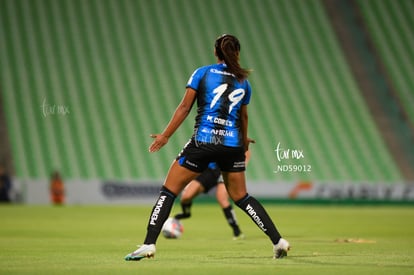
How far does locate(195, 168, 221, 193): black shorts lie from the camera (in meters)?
15.4

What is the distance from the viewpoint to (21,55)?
33.9 meters

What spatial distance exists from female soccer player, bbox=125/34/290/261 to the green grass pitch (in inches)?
22.9

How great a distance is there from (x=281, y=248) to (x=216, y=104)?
66.7 inches

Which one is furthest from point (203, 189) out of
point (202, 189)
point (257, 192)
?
point (257, 192)

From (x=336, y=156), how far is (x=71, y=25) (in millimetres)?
12049

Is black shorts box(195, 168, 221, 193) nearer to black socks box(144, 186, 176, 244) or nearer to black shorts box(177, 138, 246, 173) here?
black shorts box(177, 138, 246, 173)

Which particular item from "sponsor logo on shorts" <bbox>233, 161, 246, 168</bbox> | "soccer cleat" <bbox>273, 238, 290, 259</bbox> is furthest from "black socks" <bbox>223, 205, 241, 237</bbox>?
"sponsor logo on shorts" <bbox>233, 161, 246, 168</bbox>

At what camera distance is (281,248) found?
9.19 meters

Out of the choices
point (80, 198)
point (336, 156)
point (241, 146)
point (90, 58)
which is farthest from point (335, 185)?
point (241, 146)

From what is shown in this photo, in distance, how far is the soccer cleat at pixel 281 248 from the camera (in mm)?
9141

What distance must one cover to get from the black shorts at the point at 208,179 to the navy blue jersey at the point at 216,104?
637cm

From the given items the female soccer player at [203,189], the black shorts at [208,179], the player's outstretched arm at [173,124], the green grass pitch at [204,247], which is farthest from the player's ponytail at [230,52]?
the black shorts at [208,179]

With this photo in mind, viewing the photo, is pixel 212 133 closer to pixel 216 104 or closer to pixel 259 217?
pixel 216 104

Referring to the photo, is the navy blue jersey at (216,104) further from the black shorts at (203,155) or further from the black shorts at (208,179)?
the black shorts at (208,179)
